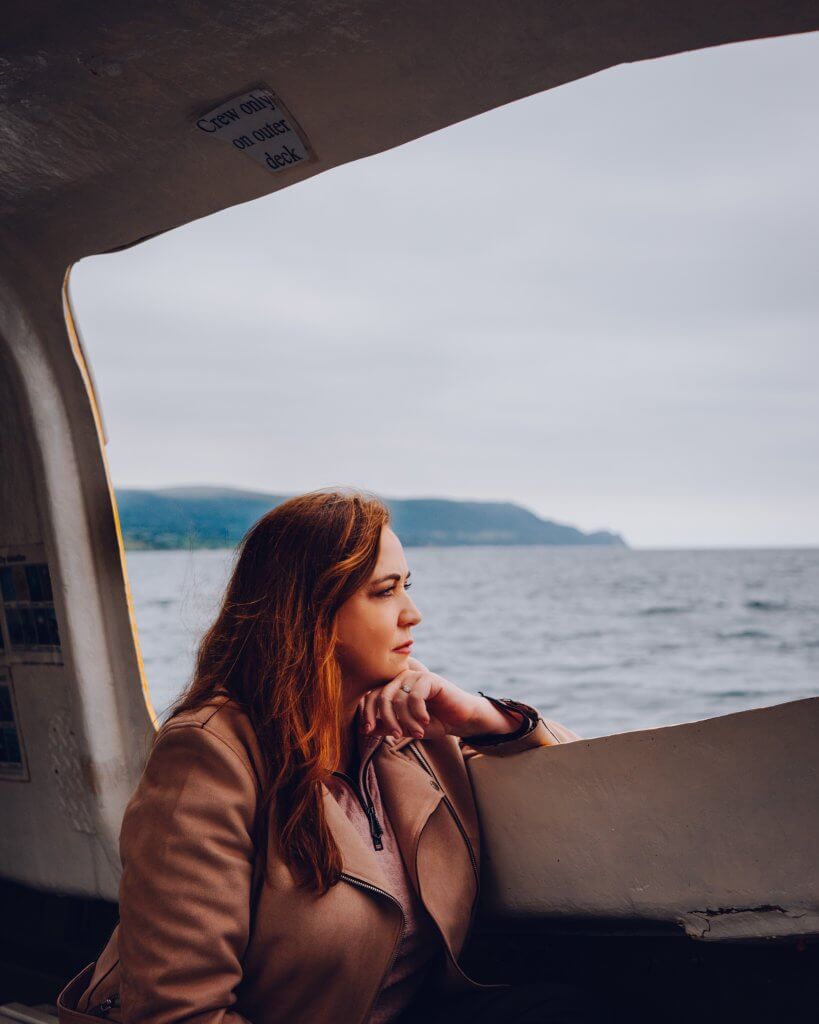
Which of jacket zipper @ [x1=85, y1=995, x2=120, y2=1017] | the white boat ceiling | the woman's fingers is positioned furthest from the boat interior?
jacket zipper @ [x1=85, y1=995, x2=120, y2=1017]

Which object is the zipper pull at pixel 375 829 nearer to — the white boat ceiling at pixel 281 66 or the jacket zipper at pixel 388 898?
the jacket zipper at pixel 388 898

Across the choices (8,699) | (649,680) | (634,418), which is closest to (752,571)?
(634,418)

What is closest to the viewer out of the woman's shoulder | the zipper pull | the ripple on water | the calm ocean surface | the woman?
the woman

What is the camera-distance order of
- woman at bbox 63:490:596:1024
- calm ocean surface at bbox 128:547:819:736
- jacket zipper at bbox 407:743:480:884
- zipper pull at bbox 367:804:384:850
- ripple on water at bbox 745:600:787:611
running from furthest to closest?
ripple on water at bbox 745:600:787:611, calm ocean surface at bbox 128:547:819:736, jacket zipper at bbox 407:743:480:884, zipper pull at bbox 367:804:384:850, woman at bbox 63:490:596:1024

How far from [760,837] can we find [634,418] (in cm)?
4583

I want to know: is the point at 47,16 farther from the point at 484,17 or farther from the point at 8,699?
the point at 8,699

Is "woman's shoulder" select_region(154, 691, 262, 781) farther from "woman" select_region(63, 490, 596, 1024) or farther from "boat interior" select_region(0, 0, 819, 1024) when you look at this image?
"boat interior" select_region(0, 0, 819, 1024)

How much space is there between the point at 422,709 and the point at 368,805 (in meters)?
0.20

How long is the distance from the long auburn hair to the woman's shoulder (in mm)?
20

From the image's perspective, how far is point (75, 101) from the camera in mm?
1871

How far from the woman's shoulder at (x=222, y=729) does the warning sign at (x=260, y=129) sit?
44.3 inches

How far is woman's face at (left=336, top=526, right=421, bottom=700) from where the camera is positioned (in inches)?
68.8

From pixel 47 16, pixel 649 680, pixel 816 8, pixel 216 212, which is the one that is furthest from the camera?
pixel 649 680

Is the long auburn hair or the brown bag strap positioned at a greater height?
the long auburn hair
